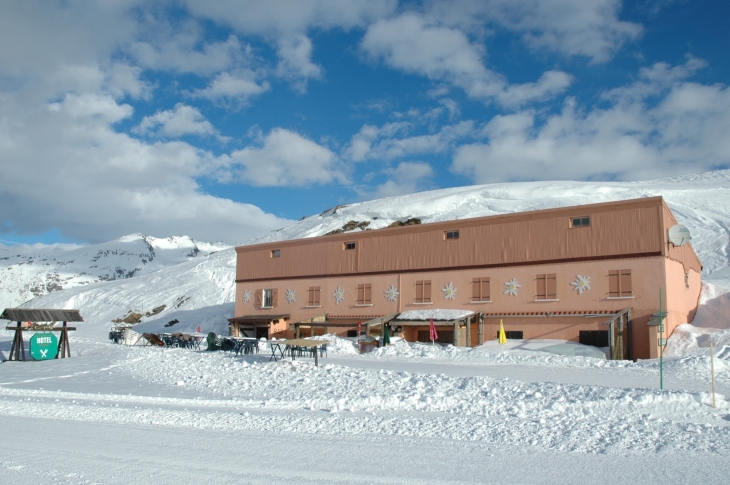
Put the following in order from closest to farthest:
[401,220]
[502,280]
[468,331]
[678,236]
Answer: [678,236]
[468,331]
[502,280]
[401,220]

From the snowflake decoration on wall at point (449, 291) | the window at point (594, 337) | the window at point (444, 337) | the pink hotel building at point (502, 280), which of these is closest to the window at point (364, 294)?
the pink hotel building at point (502, 280)

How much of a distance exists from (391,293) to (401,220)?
37648 millimetres

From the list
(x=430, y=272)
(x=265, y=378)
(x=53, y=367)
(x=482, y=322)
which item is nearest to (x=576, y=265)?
(x=482, y=322)

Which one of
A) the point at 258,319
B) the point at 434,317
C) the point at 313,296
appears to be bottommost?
the point at 258,319

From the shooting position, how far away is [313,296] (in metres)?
34.9

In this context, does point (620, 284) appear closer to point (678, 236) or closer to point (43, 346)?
point (678, 236)

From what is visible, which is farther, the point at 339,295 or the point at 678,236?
the point at 339,295

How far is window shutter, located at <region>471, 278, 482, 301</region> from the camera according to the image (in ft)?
94.5

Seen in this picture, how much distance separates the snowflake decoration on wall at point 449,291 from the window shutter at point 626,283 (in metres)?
7.89

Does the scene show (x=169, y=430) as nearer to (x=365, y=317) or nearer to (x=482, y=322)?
(x=482, y=322)

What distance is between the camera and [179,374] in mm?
18406

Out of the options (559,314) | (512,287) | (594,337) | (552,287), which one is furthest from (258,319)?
(594,337)

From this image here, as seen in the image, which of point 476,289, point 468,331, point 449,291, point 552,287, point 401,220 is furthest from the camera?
point 401,220

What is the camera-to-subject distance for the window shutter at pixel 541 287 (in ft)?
88.3
